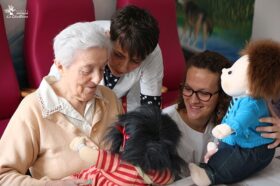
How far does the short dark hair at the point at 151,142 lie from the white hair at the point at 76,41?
12.1 inches

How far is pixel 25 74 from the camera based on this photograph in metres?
2.44

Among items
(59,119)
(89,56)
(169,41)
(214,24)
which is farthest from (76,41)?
(214,24)

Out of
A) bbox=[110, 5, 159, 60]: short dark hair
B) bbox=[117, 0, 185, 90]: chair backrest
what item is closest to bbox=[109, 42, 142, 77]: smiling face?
bbox=[110, 5, 159, 60]: short dark hair

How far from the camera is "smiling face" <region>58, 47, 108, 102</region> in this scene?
1033 millimetres

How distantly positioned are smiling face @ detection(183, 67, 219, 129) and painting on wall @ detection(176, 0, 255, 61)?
2174 millimetres

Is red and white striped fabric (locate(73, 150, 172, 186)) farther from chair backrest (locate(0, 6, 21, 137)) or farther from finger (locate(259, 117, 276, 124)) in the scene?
chair backrest (locate(0, 6, 21, 137))

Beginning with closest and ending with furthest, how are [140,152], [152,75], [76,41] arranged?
[140,152], [76,41], [152,75]

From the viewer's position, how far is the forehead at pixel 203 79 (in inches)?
47.7

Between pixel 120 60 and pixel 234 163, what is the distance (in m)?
0.65

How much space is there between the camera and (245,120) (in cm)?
86

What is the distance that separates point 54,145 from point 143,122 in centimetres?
41

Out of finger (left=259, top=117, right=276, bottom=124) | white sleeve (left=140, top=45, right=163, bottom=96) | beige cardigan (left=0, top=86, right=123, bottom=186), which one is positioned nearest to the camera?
finger (left=259, top=117, right=276, bottom=124)

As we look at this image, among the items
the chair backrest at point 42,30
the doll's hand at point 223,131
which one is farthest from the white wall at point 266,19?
the doll's hand at point 223,131

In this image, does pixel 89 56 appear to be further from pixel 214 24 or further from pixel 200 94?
pixel 214 24
